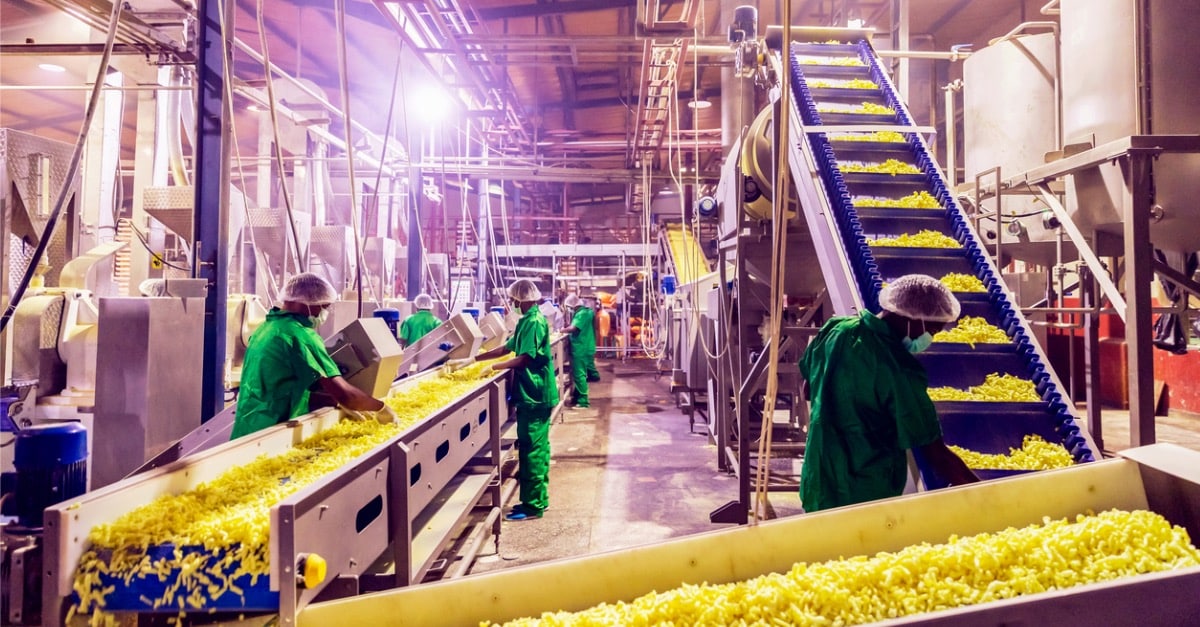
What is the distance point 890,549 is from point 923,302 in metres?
1.15

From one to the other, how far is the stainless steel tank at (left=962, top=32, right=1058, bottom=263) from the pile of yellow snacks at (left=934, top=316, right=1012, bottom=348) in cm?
248

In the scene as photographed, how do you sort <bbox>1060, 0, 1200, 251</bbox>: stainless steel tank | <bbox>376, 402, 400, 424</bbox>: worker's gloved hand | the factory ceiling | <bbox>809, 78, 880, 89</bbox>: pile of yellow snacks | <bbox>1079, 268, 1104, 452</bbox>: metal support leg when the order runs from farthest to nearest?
the factory ceiling
<bbox>1079, 268, 1104, 452</bbox>: metal support leg
<bbox>809, 78, 880, 89</bbox>: pile of yellow snacks
<bbox>1060, 0, 1200, 251</bbox>: stainless steel tank
<bbox>376, 402, 400, 424</bbox>: worker's gloved hand

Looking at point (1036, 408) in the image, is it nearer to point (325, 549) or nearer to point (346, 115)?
point (325, 549)

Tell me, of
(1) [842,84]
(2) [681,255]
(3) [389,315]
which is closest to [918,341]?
(1) [842,84]

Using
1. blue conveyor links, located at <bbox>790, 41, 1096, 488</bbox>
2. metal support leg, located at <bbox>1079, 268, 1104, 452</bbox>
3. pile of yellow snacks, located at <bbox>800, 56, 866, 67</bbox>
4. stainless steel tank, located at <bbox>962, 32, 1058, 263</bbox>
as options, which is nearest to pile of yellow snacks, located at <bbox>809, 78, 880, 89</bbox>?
blue conveyor links, located at <bbox>790, 41, 1096, 488</bbox>

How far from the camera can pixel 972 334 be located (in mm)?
3279

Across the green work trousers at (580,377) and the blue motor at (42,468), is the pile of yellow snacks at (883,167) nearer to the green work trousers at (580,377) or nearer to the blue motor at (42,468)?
the blue motor at (42,468)

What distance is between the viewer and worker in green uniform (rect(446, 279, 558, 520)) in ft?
15.9

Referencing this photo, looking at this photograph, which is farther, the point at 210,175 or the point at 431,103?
the point at 431,103

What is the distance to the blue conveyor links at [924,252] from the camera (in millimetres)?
2947

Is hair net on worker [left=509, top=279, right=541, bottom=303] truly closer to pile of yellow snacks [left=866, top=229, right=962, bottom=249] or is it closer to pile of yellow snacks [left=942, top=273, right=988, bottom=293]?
pile of yellow snacks [left=866, top=229, right=962, bottom=249]

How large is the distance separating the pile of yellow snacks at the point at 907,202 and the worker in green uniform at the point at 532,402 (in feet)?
8.30

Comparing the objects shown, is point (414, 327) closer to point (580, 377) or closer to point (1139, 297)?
point (580, 377)

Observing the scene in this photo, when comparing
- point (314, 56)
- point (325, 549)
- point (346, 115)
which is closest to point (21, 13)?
point (314, 56)
